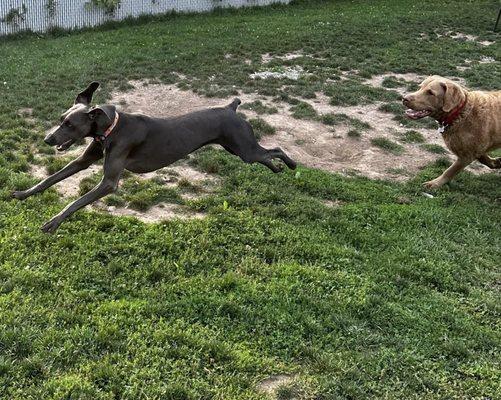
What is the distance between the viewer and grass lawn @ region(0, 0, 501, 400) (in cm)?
365

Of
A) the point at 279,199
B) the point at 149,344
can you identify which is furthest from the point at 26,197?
the point at 279,199

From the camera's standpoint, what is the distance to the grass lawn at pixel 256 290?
365 cm

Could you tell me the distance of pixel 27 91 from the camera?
9320 millimetres

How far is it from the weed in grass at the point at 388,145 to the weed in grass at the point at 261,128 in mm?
1538

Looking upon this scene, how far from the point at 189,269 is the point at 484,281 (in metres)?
2.71

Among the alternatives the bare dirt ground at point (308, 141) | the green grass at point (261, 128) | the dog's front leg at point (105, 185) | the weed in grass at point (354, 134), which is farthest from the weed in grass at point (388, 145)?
the dog's front leg at point (105, 185)

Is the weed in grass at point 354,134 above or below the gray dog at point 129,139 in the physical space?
below

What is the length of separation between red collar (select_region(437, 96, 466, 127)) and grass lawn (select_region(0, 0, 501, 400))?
0.76m

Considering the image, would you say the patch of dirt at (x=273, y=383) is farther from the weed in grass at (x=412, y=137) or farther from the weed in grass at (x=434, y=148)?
the weed in grass at (x=412, y=137)

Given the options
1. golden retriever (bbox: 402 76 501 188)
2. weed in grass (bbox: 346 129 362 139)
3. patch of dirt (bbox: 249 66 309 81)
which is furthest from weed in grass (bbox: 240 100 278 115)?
golden retriever (bbox: 402 76 501 188)

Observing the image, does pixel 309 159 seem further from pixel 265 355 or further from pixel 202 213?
pixel 265 355

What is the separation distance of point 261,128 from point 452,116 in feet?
8.92

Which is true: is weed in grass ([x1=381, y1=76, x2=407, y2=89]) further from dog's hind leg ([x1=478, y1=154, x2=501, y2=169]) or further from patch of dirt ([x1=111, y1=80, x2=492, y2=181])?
dog's hind leg ([x1=478, y1=154, x2=501, y2=169])

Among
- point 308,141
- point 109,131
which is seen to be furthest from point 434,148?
point 109,131
